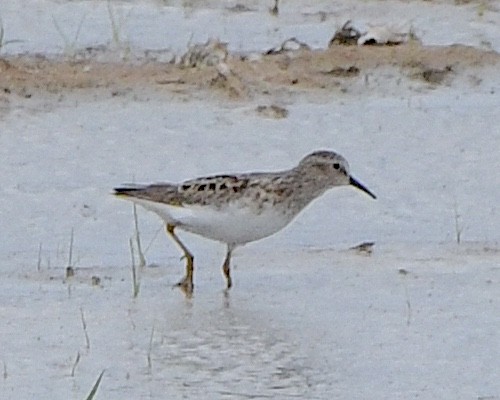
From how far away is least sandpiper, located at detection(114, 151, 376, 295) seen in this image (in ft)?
25.1

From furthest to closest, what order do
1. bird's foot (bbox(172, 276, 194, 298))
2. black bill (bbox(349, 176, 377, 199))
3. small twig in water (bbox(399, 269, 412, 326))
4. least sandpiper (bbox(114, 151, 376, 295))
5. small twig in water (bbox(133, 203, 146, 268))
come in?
black bill (bbox(349, 176, 377, 199)) < least sandpiper (bbox(114, 151, 376, 295)) < small twig in water (bbox(133, 203, 146, 268)) < bird's foot (bbox(172, 276, 194, 298)) < small twig in water (bbox(399, 269, 412, 326))

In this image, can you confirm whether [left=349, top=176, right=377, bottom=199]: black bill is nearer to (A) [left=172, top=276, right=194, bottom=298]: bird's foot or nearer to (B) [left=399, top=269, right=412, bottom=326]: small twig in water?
(B) [left=399, top=269, right=412, bottom=326]: small twig in water

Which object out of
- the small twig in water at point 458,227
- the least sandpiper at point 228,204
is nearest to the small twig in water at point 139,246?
the least sandpiper at point 228,204

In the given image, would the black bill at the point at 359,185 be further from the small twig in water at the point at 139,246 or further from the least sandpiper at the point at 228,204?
the small twig in water at the point at 139,246

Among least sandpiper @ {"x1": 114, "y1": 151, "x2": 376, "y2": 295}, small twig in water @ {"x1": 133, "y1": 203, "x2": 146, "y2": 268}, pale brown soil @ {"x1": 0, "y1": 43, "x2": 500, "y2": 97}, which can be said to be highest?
pale brown soil @ {"x1": 0, "y1": 43, "x2": 500, "y2": 97}

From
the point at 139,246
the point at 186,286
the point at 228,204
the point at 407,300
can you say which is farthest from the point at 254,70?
the point at 407,300

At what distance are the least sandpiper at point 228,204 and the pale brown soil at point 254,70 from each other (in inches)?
90.5

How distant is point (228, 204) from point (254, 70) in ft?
9.62

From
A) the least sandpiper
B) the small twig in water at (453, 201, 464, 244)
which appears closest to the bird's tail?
the least sandpiper

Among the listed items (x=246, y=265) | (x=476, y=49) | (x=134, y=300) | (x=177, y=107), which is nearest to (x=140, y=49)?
(x=177, y=107)

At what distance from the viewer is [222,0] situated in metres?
12.3

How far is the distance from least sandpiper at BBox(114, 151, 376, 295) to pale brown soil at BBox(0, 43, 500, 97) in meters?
2.30

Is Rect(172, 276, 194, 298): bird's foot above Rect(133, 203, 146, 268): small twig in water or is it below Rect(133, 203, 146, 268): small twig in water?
below

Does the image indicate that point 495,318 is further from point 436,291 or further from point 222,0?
point 222,0
